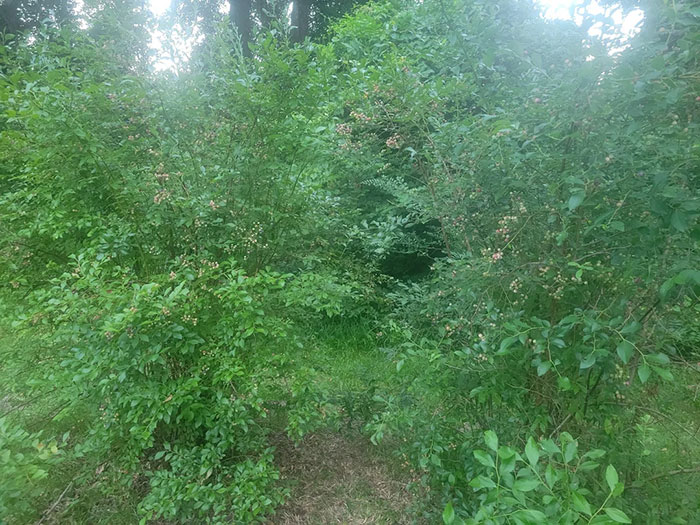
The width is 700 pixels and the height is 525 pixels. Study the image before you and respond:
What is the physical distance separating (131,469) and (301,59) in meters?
2.37

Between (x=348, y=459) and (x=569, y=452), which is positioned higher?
(x=569, y=452)

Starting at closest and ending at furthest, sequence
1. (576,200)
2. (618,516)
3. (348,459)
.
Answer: (618,516) < (576,200) < (348,459)

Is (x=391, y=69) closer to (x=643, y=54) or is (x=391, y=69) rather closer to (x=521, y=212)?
(x=521, y=212)

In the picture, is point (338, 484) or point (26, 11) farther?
point (26, 11)

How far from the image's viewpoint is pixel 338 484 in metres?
2.92

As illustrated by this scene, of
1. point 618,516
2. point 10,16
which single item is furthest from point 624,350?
point 10,16

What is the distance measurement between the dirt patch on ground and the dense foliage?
26cm

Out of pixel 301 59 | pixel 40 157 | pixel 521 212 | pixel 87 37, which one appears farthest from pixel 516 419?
pixel 87 37

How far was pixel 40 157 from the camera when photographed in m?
2.49

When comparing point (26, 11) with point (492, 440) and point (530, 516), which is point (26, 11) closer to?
point (492, 440)

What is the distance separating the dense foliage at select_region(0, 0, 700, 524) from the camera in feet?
5.24

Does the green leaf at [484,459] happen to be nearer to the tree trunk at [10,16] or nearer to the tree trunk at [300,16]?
the tree trunk at [300,16]

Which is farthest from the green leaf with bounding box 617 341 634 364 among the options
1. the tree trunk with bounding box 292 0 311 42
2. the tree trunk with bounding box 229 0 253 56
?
the tree trunk with bounding box 292 0 311 42

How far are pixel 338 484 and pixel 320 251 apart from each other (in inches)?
60.7
